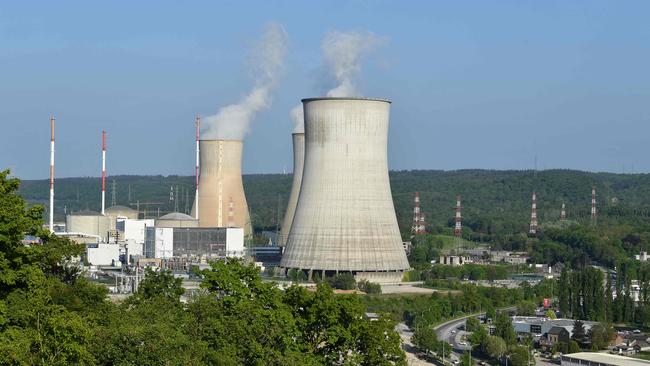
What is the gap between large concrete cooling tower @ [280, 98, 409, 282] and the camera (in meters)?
→ 35.4

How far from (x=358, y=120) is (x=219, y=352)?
20.0 metres

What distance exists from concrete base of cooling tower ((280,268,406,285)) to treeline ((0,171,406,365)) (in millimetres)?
19491

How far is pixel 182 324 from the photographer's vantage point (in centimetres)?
1714

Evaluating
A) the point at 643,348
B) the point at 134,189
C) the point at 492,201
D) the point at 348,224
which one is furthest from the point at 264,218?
the point at 643,348

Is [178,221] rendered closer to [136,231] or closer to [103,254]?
[136,231]

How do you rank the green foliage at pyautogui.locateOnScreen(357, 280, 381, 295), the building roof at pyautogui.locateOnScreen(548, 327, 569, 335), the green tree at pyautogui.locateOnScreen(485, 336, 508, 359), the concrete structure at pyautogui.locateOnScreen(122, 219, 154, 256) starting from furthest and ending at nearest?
the concrete structure at pyautogui.locateOnScreen(122, 219, 154, 256) → the green foliage at pyautogui.locateOnScreen(357, 280, 381, 295) → the building roof at pyautogui.locateOnScreen(548, 327, 569, 335) → the green tree at pyautogui.locateOnScreen(485, 336, 508, 359)

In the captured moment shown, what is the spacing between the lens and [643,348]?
30.3 m

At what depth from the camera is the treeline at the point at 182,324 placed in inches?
566

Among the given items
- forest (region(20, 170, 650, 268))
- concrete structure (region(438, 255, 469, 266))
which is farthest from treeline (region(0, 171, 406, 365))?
concrete structure (region(438, 255, 469, 266))

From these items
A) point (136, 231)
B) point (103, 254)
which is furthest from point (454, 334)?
point (136, 231)

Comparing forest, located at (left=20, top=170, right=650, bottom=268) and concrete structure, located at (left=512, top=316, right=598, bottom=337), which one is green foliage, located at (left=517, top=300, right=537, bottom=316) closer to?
concrete structure, located at (left=512, top=316, right=598, bottom=337)

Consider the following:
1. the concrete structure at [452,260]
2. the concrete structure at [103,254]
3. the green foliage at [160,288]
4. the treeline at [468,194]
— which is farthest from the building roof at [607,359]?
the treeline at [468,194]

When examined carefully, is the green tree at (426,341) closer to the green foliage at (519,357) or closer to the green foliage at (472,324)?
the green foliage at (519,357)

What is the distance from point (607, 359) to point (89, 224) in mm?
31080
